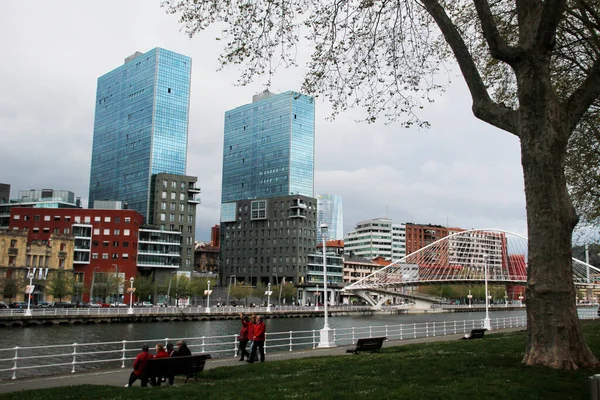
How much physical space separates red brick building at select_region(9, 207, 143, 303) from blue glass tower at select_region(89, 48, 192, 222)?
41.4m

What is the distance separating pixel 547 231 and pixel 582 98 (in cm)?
369

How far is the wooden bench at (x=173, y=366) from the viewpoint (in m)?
15.8

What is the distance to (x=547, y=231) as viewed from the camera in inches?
521

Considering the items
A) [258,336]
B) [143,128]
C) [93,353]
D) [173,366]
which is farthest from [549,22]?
[143,128]

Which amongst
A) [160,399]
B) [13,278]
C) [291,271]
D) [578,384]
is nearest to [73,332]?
[13,278]

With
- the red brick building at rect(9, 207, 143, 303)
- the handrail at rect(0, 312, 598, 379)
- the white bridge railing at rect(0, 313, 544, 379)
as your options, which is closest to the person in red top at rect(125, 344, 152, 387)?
the white bridge railing at rect(0, 313, 544, 379)

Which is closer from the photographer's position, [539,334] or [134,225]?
[539,334]

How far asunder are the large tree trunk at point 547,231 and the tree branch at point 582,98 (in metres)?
0.42

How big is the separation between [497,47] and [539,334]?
22.8 feet

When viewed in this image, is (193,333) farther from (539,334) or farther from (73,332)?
(539,334)

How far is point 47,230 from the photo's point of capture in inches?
4545

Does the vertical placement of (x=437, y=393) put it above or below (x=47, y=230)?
below

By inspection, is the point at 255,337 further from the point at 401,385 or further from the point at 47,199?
the point at 47,199

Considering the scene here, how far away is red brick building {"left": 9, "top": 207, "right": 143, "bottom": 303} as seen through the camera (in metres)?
113
